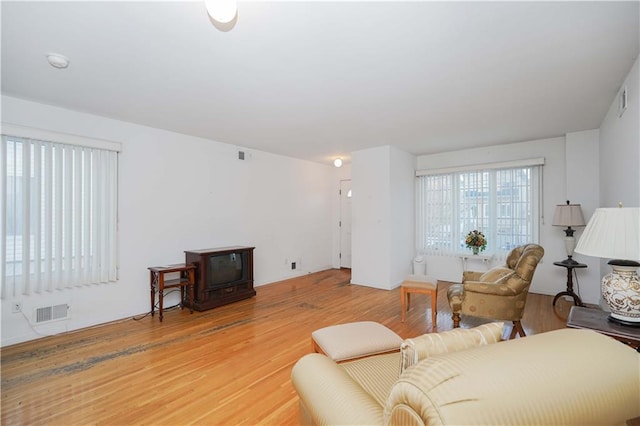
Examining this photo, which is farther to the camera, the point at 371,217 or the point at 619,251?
the point at 371,217

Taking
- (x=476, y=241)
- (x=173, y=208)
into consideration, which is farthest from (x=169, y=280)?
(x=476, y=241)

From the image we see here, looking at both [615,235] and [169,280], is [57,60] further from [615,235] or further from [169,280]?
[615,235]

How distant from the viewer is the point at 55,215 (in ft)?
10.3

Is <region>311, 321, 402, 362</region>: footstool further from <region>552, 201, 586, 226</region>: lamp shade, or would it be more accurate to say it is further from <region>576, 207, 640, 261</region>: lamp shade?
<region>552, 201, 586, 226</region>: lamp shade

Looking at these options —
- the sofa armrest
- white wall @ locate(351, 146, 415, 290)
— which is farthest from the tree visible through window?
the sofa armrest

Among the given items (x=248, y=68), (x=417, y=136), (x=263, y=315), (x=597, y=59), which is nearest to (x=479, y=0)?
(x=597, y=59)

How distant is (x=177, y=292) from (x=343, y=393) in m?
3.72

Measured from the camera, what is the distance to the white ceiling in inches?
68.6

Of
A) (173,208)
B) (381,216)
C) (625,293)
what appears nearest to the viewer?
(625,293)

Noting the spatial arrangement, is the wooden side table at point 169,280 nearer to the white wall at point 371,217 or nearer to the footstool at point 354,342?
the footstool at point 354,342

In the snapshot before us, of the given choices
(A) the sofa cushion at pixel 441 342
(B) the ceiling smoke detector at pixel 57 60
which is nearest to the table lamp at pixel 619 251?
(A) the sofa cushion at pixel 441 342

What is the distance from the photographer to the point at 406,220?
5.51 m

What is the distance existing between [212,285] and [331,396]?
10.8 feet

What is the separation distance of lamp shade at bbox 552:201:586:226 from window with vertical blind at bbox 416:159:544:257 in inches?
26.0
